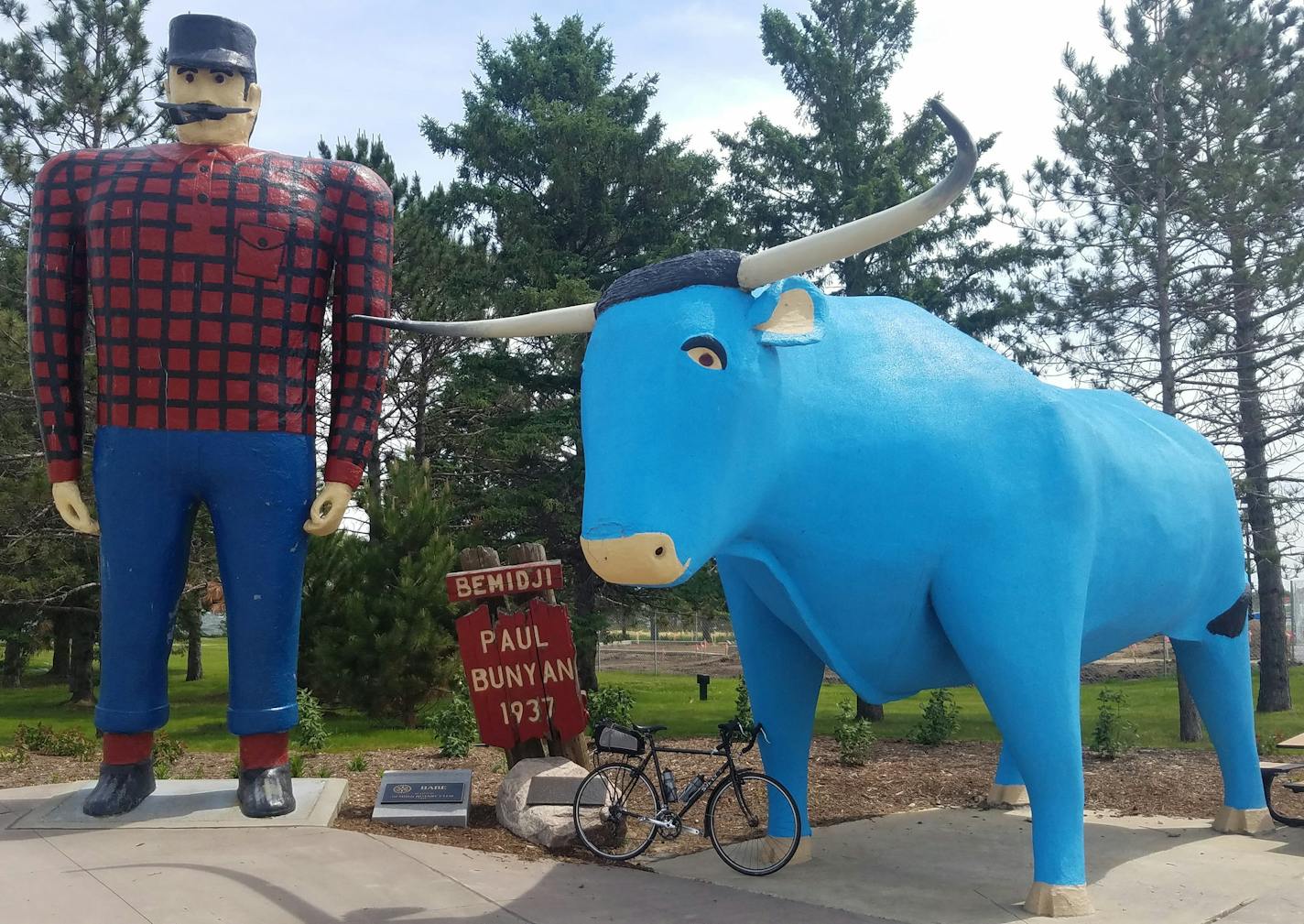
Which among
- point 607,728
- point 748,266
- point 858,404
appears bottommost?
point 607,728

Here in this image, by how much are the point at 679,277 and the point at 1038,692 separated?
7.65ft

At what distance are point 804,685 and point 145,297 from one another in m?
3.88

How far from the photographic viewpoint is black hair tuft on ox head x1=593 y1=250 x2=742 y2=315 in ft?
14.4

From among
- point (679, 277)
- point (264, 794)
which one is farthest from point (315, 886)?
point (679, 277)

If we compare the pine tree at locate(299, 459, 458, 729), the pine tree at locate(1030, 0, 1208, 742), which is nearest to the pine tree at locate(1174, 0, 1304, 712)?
the pine tree at locate(1030, 0, 1208, 742)

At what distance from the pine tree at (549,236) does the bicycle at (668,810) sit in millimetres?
9104

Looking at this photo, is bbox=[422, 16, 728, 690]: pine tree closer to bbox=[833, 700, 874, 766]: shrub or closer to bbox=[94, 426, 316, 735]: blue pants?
bbox=[833, 700, 874, 766]: shrub

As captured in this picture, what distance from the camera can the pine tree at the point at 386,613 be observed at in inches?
500

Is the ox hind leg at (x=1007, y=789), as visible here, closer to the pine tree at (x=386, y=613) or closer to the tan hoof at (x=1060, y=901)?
the tan hoof at (x=1060, y=901)

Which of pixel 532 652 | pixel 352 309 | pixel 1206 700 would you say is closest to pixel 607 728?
pixel 532 652

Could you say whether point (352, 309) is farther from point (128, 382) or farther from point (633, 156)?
point (633, 156)

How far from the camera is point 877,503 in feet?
15.4

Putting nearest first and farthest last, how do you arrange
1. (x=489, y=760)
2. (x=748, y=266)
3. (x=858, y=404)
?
1. (x=748, y=266)
2. (x=858, y=404)
3. (x=489, y=760)

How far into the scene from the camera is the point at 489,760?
9.20m
